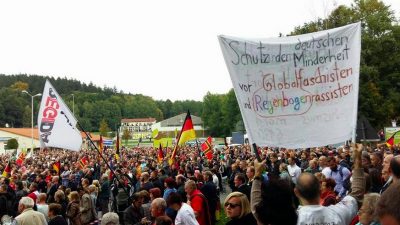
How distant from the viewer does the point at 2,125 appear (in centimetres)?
14338

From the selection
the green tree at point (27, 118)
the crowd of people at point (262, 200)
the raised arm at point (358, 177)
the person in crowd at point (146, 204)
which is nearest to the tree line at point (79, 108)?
the green tree at point (27, 118)

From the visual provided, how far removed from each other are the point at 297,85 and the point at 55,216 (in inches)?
164

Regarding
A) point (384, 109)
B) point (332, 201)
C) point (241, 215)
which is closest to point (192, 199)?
point (332, 201)

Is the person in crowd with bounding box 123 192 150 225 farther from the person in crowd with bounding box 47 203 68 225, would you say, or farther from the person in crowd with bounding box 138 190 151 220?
the person in crowd with bounding box 47 203 68 225

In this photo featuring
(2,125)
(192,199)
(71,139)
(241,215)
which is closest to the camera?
(241,215)

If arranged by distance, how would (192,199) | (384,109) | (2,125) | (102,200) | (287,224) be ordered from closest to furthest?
1. (287,224)
2. (192,199)
3. (102,200)
4. (384,109)
5. (2,125)

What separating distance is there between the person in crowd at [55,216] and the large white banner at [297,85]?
3.30 m

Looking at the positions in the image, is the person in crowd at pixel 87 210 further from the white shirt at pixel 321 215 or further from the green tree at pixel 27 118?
the green tree at pixel 27 118

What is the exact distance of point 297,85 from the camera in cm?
680

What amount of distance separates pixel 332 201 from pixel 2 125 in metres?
147

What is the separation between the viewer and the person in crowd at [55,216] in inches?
313

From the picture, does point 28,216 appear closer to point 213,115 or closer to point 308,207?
point 308,207

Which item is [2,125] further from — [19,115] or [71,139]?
[71,139]

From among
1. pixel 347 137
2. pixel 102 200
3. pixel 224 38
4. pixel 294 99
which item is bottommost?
pixel 102 200
